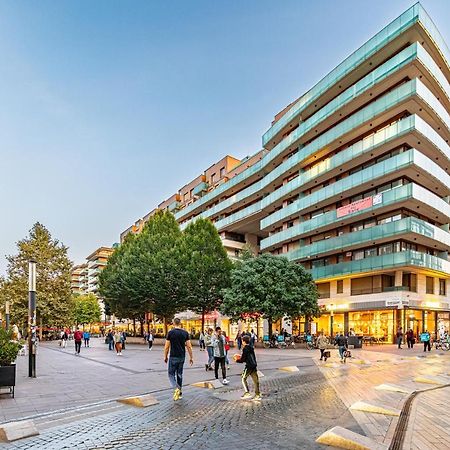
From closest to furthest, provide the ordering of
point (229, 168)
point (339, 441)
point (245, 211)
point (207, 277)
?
1. point (339, 441)
2. point (207, 277)
3. point (245, 211)
4. point (229, 168)

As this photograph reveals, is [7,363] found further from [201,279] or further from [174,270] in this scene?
[201,279]

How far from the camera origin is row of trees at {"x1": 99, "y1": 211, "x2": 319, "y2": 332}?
34.4 meters

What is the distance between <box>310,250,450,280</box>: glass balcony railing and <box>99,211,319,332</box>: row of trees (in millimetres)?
4415

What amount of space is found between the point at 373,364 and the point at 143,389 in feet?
41.7

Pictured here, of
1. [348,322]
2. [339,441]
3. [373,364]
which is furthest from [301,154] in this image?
[339,441]

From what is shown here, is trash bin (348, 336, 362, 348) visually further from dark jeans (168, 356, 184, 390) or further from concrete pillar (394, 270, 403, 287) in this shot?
dark jeans (168, 356, 184, 390)

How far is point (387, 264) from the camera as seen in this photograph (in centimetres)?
3569

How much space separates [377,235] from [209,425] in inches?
1239

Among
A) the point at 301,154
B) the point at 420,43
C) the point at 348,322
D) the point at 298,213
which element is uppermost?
the point at 420,43

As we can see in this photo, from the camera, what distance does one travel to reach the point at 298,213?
153 feet

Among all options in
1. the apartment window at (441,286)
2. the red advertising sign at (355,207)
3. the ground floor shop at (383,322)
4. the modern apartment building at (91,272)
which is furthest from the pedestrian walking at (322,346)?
the modern apartment building at (91,272)

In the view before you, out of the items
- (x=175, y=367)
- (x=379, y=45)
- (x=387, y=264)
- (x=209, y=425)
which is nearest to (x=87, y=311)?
(x=387, y=264)

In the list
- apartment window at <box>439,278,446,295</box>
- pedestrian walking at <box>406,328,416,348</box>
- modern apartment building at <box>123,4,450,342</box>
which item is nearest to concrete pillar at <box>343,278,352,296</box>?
modern apartment building at <box>123,4,450,342</box>

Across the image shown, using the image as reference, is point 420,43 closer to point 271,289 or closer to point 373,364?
point 271,289
